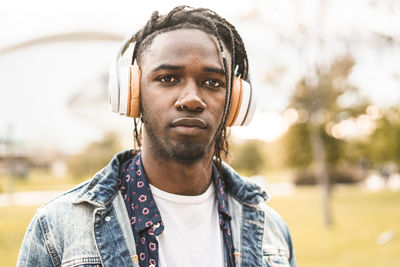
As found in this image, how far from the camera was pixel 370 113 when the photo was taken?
21.7 meters

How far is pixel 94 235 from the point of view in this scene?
6.24 ft

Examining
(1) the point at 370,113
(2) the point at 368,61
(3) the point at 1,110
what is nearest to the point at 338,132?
(1) the point at 370,113

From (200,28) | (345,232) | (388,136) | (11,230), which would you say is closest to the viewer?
(200,28)

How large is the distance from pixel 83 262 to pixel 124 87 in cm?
84

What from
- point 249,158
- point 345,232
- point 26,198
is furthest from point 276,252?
point 249,158

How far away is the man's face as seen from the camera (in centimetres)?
197

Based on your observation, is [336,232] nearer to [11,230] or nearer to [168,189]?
[11,230]

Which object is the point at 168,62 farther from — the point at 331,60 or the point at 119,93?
the point at 331,60

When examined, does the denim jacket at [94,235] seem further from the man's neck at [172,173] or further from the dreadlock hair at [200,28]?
the dreadlock hair at [200,28]

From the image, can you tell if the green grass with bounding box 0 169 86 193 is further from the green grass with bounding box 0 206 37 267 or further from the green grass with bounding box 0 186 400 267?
the green grass with bounding box 0 186 400 267

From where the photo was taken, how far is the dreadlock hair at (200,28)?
2146 millimetres

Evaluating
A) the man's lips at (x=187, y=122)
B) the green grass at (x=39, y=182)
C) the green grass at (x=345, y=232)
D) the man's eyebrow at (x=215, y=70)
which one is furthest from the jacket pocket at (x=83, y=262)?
the green grass at (x=39, y=182)

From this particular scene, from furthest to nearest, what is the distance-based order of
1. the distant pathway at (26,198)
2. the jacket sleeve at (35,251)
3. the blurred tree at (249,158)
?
1. the blurred tree at (249,158)
2. the distant pathway at (26,198)
3. the jacket sleeve at (35,251)

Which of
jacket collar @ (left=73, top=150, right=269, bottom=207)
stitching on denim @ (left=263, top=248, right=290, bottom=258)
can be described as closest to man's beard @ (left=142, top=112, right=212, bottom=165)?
jacket collar @ (left=73, top=150, right=269, bottom=207)
